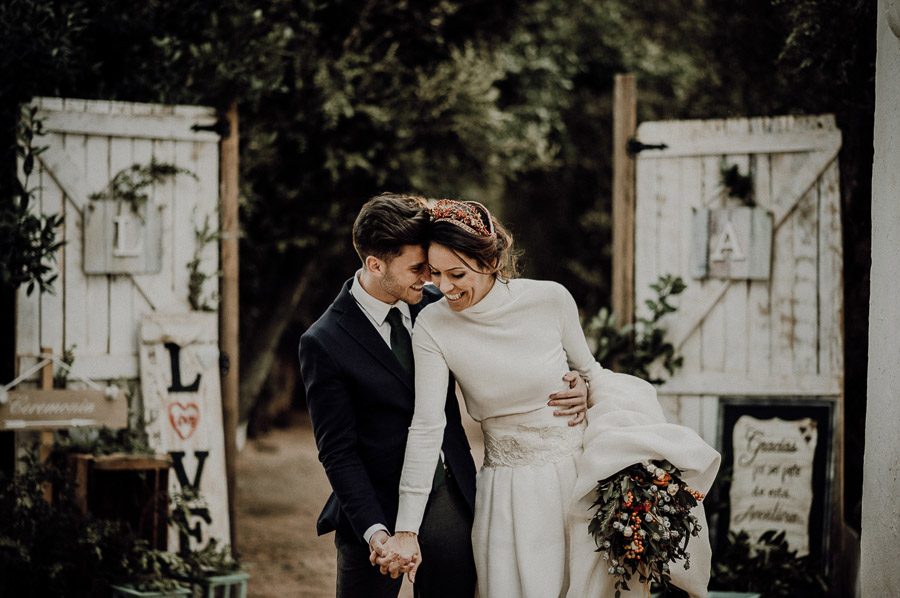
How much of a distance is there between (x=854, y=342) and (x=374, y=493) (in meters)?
3.47

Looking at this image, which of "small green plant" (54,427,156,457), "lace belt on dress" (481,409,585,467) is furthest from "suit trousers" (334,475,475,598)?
"small green plant" (54,427,156,457)

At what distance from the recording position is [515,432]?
3373 mm

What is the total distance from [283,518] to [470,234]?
248 inches

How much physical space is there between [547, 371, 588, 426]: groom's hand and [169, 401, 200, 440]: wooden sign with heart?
280 centimetres

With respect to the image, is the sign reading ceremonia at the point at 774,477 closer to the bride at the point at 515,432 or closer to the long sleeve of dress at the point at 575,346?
the bride at the point at 515,432

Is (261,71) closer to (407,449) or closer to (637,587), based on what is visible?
(407,449)

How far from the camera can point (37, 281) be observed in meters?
5.21

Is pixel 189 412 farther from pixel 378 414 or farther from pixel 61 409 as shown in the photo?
pixel 378 414

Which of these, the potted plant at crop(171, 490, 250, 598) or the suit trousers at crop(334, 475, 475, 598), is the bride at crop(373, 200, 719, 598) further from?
the potted plant at crop(171, 490, 250, 598)

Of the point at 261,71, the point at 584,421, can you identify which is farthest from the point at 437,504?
the point at 261,71

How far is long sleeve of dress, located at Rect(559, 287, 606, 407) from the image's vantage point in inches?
134

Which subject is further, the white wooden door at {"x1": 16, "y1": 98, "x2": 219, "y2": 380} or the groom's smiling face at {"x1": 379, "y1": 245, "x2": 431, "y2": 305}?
the white wooden door at {"x1": 16, "y1": 98, "x2": 219, "y2": 380}

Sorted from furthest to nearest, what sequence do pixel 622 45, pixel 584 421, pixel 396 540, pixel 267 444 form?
pixel 267 444 < pixel 622 45 < pixel 584 421 < pixel 396 540

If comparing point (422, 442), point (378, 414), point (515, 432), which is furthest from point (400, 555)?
point (515, 432)
